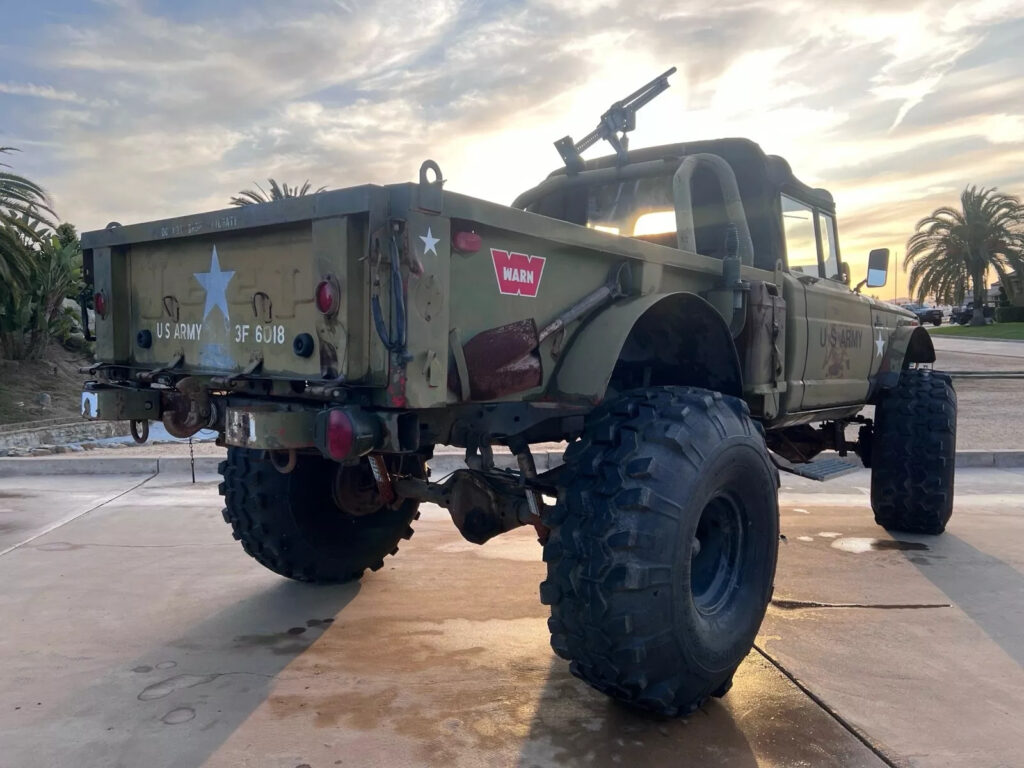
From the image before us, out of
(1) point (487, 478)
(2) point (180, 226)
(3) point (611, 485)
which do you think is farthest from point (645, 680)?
(2) point (180, 226)

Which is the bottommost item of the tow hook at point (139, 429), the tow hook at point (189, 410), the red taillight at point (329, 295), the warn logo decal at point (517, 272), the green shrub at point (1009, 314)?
the tow hook at point (139, 429)

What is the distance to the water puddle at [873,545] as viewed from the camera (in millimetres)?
5543

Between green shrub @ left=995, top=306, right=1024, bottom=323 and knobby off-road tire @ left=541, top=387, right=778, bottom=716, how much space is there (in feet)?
164

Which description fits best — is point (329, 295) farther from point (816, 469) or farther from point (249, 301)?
point (816, 469)

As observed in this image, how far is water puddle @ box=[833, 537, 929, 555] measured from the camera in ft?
18.2

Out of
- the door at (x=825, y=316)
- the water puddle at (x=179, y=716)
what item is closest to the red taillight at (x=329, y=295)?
the water puddle at (x=179, y=716)

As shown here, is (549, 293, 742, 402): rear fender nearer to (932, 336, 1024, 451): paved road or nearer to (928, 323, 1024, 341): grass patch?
(932, 336, 1024, 451): paved road

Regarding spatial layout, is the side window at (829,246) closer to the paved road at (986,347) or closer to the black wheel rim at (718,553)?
the black wheel rim at (718,553)

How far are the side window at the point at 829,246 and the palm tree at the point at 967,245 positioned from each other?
3890cm

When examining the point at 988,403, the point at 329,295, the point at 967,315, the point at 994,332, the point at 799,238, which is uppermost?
the point at 967,315

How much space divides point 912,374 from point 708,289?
9.80 ft

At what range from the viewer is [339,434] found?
105 inches

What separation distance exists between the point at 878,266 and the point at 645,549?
3.88 metres

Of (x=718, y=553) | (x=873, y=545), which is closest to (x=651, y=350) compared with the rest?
(x=718, y=553)
